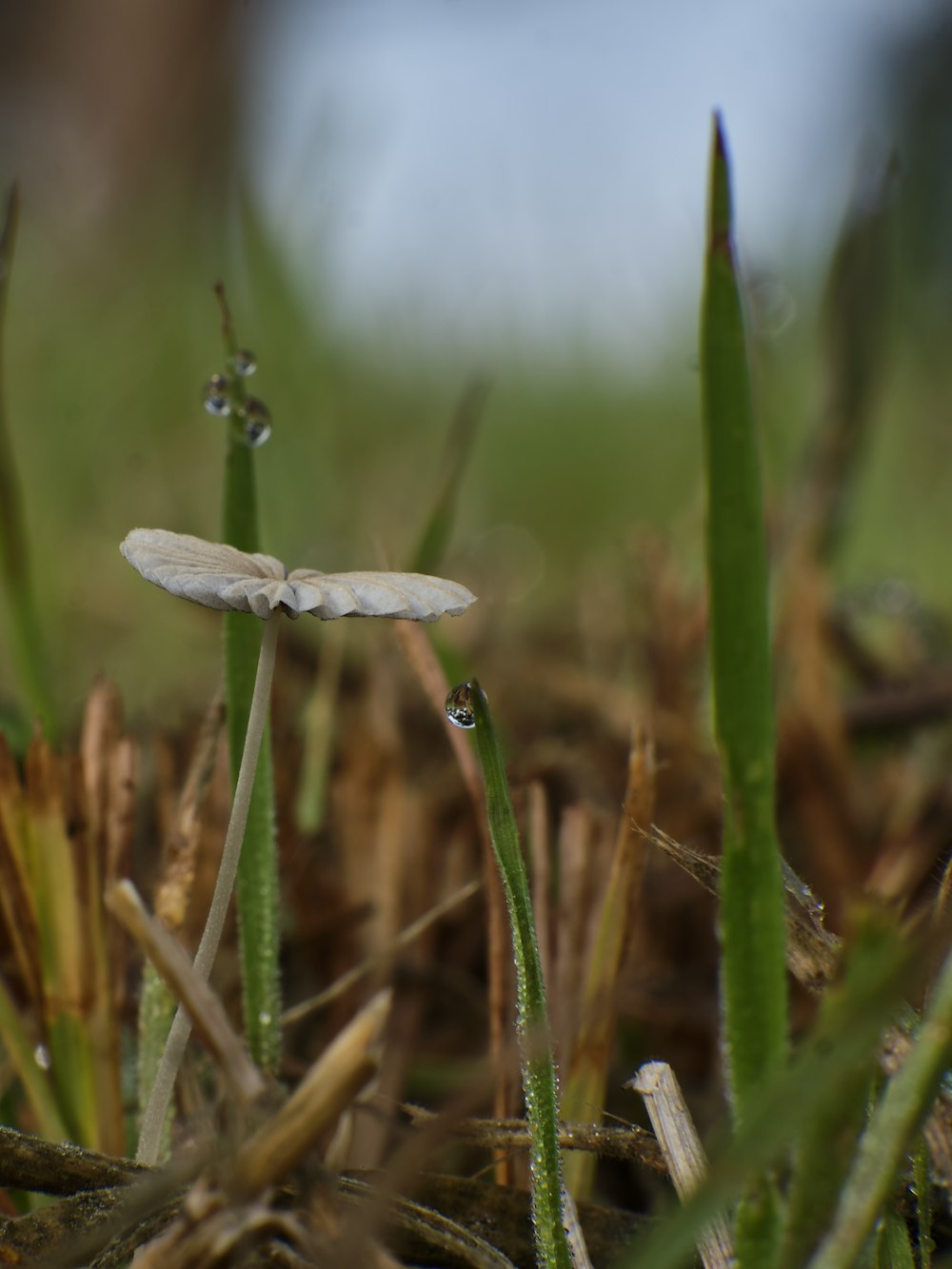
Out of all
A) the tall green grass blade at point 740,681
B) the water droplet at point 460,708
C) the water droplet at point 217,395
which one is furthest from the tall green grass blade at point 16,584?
the tall green grass blade at point 740,681

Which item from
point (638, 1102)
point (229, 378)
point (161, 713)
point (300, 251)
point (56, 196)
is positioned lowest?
point (638, 1102)

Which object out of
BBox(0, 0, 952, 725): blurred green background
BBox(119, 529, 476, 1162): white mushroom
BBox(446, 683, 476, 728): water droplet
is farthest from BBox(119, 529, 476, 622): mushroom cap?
BBox(0, 0, 952, 725): blurred green background

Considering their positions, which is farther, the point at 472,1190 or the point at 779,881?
the point at 472,1190

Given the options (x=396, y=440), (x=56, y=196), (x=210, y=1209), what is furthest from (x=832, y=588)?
(x=56, y=196)

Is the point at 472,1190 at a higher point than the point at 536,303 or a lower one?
lower

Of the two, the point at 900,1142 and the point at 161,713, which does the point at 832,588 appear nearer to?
the point at 161,713

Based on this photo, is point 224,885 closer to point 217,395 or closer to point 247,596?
point 247,596

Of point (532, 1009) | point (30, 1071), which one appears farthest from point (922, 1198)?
point (30, 1071)
